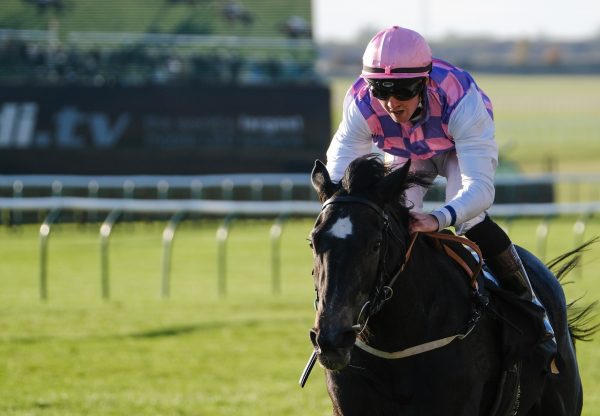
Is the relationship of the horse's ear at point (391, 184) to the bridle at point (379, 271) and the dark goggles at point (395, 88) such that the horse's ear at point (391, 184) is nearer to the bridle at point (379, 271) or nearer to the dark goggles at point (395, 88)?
the bridle at point (379, 271)

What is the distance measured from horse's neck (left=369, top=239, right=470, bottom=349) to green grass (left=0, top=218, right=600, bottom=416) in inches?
136

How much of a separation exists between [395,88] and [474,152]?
0.37 m

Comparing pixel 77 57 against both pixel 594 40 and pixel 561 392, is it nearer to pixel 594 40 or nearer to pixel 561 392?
pixel 561 392

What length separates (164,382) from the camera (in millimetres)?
8992

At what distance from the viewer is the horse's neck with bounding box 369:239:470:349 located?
428 cm

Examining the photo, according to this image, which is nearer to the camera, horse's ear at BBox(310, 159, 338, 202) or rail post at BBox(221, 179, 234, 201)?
horse's ear at BBox(310, 159, 338, 202)

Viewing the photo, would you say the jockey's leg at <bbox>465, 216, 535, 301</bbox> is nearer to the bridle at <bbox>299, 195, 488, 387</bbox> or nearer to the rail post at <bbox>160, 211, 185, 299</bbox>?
the bridle at <bbox>299, 195, 488, 387</bbox>

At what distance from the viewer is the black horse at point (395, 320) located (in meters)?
3.82

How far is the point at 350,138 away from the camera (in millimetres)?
4750

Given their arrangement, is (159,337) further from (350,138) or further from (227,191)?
(227,191)

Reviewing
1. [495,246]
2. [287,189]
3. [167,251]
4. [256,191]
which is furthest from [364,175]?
[256,191]

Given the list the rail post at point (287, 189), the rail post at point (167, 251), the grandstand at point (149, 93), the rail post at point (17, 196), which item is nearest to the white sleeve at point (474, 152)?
the rail post at point (167, 251)

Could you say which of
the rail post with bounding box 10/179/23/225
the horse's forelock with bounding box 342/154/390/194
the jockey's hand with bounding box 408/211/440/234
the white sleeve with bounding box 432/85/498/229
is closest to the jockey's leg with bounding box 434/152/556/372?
the white sleeve with bounding box 432/85/498/229

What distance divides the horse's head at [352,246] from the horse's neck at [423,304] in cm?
16
